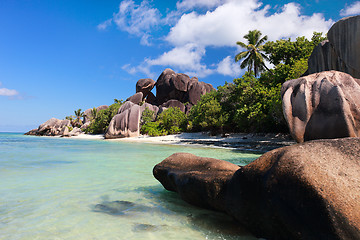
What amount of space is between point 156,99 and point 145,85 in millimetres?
4364

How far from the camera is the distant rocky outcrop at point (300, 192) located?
6.36ft

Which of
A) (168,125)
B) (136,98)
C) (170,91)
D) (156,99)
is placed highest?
(170,91)

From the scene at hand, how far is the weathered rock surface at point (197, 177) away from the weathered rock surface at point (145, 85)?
49954 mm

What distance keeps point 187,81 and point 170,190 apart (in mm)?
45901

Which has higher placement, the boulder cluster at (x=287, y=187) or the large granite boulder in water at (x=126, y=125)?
the large granite boulder in water at (x=126, y=125)

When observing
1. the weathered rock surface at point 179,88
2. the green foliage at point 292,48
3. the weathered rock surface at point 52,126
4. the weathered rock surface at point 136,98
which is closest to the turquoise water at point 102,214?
the green foliage at point 292,48

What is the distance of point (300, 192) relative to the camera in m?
2.09

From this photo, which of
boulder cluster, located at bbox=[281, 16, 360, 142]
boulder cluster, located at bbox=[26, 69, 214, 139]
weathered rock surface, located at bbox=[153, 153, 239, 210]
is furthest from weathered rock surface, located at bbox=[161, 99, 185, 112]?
weathered rock surface, located at bbox=[153, 153, 239, 210]

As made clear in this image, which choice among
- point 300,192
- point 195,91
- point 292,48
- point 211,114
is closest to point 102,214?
point 300,192

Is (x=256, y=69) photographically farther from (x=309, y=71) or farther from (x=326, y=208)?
(x=326, y=208)

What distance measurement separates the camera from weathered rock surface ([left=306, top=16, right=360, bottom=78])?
1063 centimetres

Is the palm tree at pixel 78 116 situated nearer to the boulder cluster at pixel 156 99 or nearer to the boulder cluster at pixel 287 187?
the boulder cluster at pixel 156 99

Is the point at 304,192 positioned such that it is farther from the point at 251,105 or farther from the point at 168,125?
the point at 168,125

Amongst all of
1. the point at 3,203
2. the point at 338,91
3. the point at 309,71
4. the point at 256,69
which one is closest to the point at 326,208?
the point at 3,203
